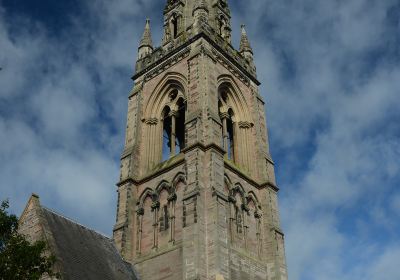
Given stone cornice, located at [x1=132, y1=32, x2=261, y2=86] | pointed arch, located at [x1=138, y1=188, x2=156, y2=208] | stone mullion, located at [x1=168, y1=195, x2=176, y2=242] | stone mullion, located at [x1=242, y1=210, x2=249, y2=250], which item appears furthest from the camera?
stone cornice, located at [x1=132, y1=32, x2=261, y2=86]

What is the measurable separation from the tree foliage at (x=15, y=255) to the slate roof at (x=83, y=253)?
480 cm

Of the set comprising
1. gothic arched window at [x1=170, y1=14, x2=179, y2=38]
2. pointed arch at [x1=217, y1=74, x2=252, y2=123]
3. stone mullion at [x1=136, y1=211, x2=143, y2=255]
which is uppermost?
gothic arched window at [x1=170, y1=14, x2=179, y2=38]

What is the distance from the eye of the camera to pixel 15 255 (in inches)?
549

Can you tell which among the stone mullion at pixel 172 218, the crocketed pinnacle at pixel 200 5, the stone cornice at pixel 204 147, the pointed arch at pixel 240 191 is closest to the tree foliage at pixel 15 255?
the stone mullion at pixel 172 218

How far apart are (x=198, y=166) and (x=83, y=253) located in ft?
20.8

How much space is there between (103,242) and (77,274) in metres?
4.67

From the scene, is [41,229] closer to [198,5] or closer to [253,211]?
[253,211]

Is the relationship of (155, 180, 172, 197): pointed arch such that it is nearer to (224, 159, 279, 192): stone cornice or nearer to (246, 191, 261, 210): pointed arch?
(224, 159, 279, 192): stone cornice

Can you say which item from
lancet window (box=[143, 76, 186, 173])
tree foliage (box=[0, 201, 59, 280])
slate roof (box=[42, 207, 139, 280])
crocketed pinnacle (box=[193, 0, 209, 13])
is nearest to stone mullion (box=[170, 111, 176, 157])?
lancet window (box=[143, 76, 186, 173])

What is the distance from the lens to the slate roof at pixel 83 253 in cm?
2041

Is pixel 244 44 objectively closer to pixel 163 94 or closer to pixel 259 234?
pixel 163 94

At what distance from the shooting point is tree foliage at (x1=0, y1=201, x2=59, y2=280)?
1356cm

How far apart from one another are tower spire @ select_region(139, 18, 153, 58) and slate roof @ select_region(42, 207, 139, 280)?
13.2 metres

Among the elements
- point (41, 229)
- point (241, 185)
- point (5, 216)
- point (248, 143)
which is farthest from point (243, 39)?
point (5, 216)
